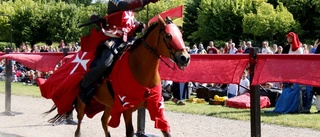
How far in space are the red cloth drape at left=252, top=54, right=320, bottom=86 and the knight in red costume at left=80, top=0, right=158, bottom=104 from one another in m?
2.06

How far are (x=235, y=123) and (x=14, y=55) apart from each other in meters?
5.25

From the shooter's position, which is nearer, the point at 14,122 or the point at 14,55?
the point at 14,122

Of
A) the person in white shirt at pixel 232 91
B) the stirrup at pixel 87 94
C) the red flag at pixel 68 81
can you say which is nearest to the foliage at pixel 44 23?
the person in white shirt at pixel 232 91

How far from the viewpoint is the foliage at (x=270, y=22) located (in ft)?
134

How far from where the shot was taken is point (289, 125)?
9.84 m

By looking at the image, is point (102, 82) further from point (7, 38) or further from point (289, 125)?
point (7, 38)

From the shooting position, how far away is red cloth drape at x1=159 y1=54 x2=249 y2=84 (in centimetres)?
646

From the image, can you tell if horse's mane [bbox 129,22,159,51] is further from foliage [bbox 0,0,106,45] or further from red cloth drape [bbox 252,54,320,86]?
foliage [bbox 0,0,106,45]

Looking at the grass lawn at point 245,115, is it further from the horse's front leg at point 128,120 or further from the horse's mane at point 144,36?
the horse's mane at point 144,36

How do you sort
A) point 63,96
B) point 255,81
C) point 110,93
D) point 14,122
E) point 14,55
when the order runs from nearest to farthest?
point 255,81 → point 110,93 → point 63,96 → point 14,122 → point 14,55

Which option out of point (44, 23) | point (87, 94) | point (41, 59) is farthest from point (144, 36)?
point (44, 23)

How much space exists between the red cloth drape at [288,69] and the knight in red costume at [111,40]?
206 cm

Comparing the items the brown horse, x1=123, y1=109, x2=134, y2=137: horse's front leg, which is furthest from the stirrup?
x1=123, y1=109, x2=134, y2=137: horse's front leg

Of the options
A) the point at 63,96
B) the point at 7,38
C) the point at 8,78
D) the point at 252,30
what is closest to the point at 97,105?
the point at 63,96
